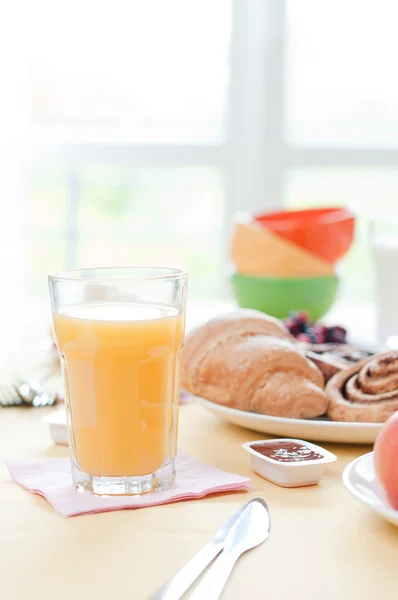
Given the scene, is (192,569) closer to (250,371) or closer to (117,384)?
(117,384)

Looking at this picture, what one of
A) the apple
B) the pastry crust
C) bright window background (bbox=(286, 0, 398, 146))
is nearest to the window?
bright window background (bbox=(286, 0, 398, 146))

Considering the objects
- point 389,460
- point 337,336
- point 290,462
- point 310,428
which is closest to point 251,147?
point 337,336

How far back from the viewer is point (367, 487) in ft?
2.36

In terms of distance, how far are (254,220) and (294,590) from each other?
132 cm

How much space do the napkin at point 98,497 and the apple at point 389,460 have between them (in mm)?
136

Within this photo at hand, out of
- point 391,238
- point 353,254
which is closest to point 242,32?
point 353,254

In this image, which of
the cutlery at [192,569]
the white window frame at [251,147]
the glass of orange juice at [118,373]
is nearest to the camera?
the cutlery at [192,569]

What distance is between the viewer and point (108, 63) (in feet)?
9.68

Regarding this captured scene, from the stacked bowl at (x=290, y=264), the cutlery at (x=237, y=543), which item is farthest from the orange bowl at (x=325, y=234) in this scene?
the cutlery at (x=237, y=543)

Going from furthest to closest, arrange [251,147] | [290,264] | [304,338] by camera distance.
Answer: [251,147]
[290,264]
[304,338]

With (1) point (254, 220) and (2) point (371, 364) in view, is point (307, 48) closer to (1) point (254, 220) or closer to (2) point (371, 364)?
(1) point (254, 220)

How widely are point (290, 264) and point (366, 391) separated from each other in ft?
2.22

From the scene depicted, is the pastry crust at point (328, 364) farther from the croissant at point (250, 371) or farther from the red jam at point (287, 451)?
the red jam at point (287, 451)

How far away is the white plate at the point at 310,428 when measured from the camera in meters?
0.88
